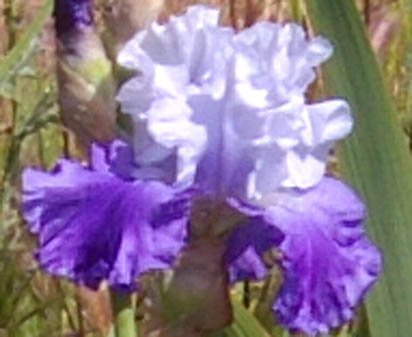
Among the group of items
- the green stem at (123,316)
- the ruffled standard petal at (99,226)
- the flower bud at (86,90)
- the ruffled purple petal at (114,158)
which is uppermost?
the flower bud at (86,90)

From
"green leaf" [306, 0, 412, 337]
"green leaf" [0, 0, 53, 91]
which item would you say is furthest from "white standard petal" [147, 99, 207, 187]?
"green leaf" [0, 0, 53, 91]

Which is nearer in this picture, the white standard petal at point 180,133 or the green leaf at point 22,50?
the white standard petal at point 180,133

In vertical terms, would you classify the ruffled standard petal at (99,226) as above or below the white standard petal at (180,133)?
below

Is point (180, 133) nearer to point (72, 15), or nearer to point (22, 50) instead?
point (72, 15)

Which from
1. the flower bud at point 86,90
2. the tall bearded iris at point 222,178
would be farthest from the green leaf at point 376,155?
the flower bud at point 86,90

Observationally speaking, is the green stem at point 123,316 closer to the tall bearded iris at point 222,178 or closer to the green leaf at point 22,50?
the tall bearded iris at point 222,178

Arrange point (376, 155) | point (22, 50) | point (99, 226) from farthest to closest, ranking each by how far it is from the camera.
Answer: point (22, 50)
point (376, 155)
point (99, 226)

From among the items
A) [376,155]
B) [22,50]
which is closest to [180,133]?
[376,155]
